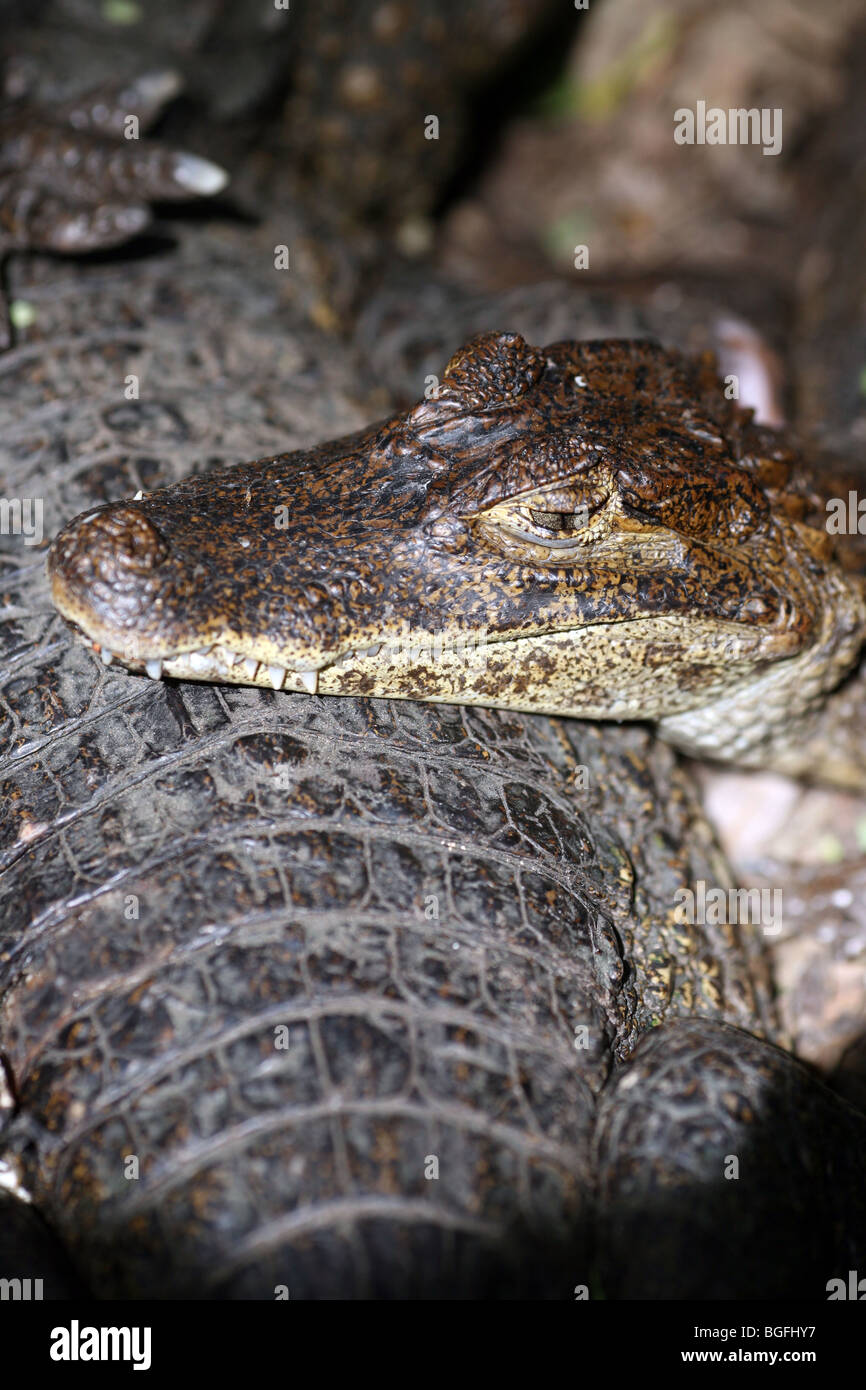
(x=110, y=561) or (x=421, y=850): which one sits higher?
(x=110, y=561)

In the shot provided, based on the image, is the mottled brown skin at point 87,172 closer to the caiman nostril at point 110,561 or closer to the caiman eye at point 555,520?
the caiman nostril at point 110,561

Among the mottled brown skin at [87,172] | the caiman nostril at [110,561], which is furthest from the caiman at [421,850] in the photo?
the mottled brown skin at [87,172]

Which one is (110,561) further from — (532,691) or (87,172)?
(87,172)

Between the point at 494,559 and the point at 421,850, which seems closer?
the point at 421,850

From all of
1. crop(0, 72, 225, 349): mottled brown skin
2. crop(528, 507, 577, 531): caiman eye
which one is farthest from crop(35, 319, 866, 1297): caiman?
crop(0, 72, 225, 349): mottled brown skin

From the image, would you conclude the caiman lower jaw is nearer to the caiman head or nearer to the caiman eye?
the caiman head

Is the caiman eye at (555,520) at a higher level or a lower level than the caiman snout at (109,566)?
higher

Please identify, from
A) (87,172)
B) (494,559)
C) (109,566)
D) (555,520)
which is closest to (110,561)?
(109,566)
